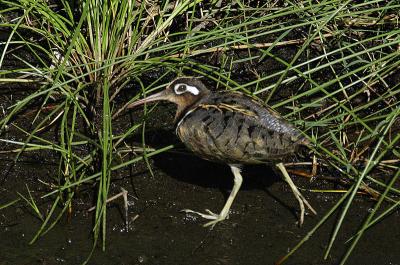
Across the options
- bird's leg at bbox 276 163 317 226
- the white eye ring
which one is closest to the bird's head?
the white eye ring

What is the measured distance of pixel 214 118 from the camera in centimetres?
529

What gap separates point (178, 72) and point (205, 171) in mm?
717

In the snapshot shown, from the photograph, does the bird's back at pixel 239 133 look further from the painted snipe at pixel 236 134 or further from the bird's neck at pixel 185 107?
the bird's neck at pixel 185 107

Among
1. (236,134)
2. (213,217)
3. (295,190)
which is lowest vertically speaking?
(213,217)

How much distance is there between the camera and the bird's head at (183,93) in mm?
5629

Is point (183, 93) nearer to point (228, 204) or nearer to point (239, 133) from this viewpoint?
point (239, 133)

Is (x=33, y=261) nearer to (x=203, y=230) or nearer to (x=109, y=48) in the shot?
(x=203, y=230)

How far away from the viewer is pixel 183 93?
5688 millimetres

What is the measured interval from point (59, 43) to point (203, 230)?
192 centimetres

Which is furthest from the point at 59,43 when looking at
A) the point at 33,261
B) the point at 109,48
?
the point at 33,261

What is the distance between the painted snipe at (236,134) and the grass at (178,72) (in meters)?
0.21

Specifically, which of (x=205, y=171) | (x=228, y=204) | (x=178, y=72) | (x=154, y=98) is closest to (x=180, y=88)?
(x=154, y=98)

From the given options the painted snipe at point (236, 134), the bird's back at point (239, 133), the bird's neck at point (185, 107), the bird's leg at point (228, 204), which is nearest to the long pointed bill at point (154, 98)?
the bird's neck at point (185, 107)

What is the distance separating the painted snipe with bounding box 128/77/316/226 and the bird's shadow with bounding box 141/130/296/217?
30 centimetres
